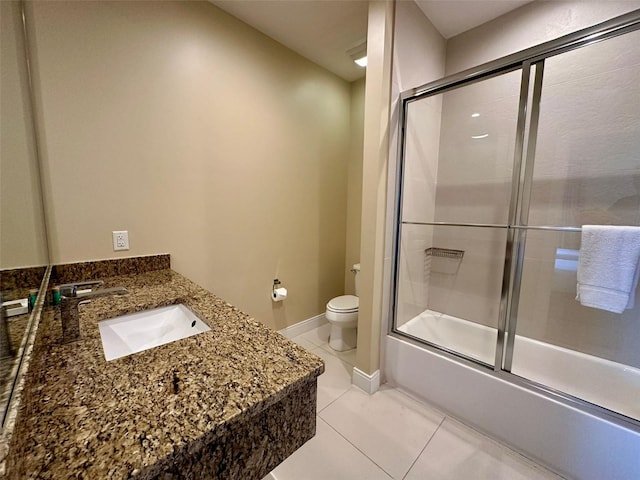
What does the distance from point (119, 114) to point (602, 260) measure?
266cm

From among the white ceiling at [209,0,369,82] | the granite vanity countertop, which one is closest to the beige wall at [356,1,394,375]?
the white ceiling at [209,0,369,82]

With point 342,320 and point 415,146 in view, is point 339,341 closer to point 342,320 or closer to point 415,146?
point 342,320

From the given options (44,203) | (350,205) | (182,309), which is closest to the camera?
(182,309)

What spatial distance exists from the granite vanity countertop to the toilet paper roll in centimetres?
129

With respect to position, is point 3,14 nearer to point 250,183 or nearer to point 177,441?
point 250,183

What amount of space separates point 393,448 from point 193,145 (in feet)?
7.00

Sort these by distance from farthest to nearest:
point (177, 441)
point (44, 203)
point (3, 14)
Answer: point (44, 203)
point (3, 14)
point (177, 441)

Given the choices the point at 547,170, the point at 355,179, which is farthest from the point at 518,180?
the point at 355,179

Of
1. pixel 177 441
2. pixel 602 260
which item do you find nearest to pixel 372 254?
pixel 602 260

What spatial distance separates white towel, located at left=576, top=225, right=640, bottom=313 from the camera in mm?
1301

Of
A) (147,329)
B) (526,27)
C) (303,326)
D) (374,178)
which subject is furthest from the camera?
(303,326)

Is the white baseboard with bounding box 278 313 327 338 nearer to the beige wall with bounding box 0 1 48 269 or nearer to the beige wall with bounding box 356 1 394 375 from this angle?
the beige wall with bounding box 356 1 394 375

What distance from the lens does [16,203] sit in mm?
957

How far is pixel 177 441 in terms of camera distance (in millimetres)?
481
